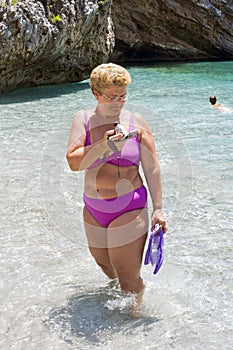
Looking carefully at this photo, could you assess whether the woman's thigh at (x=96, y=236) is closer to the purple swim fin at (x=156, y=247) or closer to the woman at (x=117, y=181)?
the woman at (x=117, y=181)

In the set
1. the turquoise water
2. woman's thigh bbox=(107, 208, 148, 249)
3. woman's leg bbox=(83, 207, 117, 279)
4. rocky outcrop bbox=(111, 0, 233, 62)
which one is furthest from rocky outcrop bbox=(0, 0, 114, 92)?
woman's thigh bbox=(107, 208, 148, 249)

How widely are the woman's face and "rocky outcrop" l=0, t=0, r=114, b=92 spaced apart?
10630 millimetres

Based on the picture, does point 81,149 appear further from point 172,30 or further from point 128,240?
point 172,30

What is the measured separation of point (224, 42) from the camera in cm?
2545

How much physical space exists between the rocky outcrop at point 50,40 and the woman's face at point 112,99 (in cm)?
1063

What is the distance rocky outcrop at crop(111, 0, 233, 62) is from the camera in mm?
24062

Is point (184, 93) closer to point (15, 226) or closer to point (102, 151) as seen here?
point (15, 226)

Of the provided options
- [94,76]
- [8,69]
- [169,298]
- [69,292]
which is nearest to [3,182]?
[69,292]

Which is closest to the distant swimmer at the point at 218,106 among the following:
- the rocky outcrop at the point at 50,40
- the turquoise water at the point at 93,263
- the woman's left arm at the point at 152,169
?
the turquoise water at the point at 93,263

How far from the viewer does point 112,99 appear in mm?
2947

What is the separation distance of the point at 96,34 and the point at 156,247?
1364 cm

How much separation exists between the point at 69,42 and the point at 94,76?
12296 mm

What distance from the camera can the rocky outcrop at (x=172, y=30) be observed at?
947 inches

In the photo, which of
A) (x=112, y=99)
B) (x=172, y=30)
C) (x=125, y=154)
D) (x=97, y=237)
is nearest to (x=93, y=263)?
(x=97, y=237)
